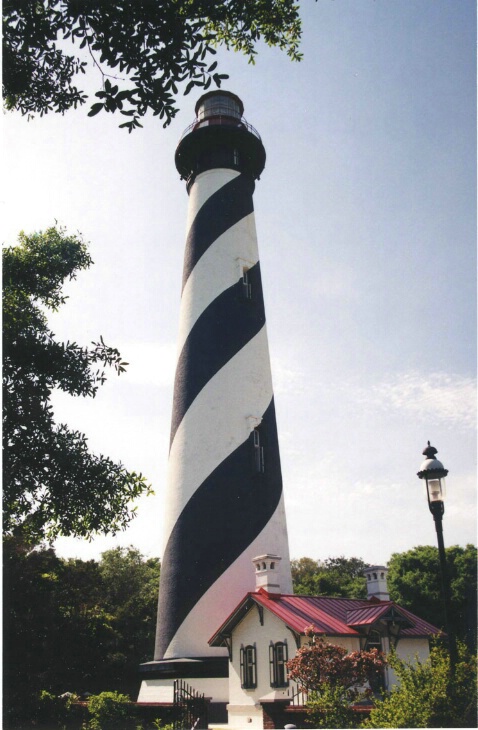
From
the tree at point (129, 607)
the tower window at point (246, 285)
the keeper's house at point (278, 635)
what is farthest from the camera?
the tree at point (129, 607)

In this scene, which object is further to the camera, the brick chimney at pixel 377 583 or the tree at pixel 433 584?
the tree at pixel 433 584

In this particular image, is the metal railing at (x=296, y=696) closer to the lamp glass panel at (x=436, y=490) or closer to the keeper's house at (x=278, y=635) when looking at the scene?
the keeper's house at (x=278, y=635)

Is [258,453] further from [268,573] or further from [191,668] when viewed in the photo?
[191,668]

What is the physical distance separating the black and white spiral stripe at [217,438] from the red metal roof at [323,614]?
776 mm

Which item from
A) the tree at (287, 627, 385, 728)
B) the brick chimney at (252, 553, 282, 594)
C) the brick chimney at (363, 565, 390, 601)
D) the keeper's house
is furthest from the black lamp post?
the brick chimney at (363, 565, 390, 601)

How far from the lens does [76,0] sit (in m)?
5.27

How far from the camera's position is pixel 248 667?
41.5 ft

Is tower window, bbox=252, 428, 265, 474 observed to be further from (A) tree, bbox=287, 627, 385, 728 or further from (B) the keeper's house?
(A) tree, bbox=287, 627, 385, 728

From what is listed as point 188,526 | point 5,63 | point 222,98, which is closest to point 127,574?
point 188,526

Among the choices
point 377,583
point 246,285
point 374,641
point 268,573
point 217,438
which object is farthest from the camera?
point 246,285

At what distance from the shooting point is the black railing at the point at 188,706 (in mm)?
12391

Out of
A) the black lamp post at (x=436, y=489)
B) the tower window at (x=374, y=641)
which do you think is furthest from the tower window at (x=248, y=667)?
the black lamp post at (x=436, y=489)

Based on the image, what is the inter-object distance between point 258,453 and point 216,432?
1254 millimetres

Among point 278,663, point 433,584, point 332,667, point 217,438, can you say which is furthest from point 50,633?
point 433,584
